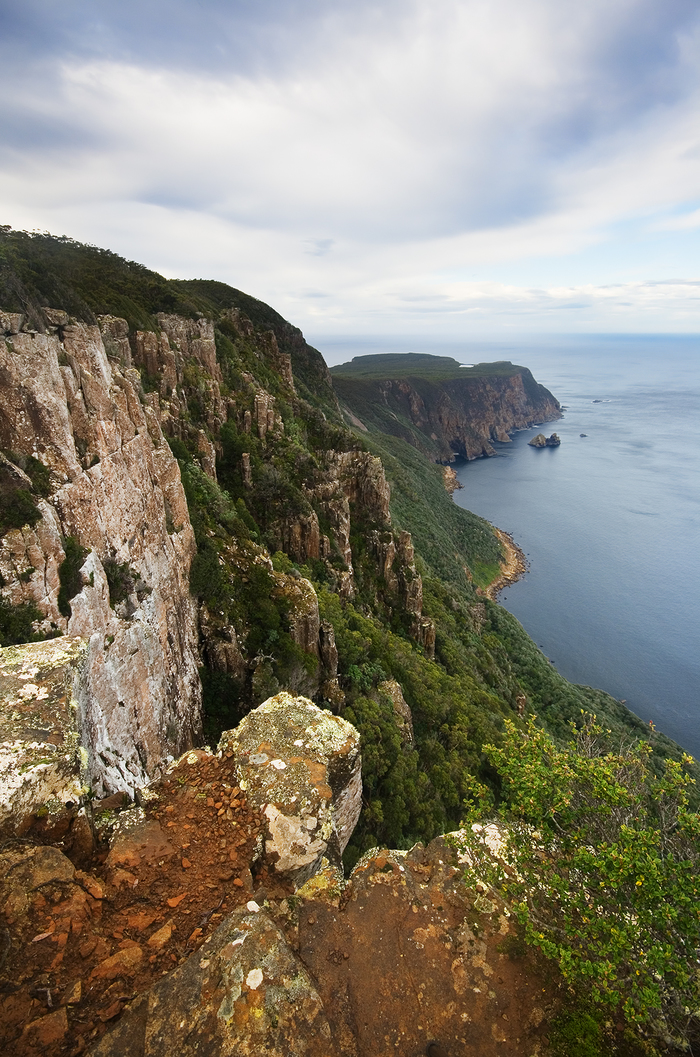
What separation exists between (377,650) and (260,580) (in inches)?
532

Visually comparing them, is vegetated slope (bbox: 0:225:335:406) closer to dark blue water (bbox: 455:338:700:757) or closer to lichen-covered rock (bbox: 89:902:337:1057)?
lichen-covered rock (bbox: 89:902:337:1057)

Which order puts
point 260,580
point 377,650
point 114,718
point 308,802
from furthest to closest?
point 377,650 < point 260,580 < point 114,718 < point 308,802

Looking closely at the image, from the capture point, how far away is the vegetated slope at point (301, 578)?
23312mm

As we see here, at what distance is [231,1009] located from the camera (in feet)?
19.8

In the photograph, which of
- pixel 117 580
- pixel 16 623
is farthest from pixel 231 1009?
pixel 117 580

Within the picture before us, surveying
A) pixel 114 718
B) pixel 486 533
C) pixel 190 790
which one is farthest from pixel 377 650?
pixel 486 533

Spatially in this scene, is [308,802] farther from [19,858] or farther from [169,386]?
[169,386]

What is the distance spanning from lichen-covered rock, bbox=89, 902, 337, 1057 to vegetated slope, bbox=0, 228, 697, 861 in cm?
543

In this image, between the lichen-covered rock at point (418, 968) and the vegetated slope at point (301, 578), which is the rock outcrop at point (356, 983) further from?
the vegetated slope at point (301, 578)

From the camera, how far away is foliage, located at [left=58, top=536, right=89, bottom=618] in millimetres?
12875

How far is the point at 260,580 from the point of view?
25.8 m

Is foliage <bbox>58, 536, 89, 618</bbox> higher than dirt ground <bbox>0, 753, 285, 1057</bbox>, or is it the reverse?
foliage <bbox>58, 536, 89, 618</bbox>

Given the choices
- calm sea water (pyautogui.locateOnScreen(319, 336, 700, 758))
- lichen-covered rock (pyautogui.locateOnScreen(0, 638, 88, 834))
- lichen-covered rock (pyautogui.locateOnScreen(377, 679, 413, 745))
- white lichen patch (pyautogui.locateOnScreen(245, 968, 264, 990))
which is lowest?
calm sea water (pyautogui.locateOnScreen(319, 336, 700, 758))

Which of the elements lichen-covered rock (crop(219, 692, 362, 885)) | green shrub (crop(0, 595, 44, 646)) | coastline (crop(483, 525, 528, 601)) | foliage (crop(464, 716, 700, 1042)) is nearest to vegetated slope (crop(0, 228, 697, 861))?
foliage (crop(464, 716, 700, 1042))
